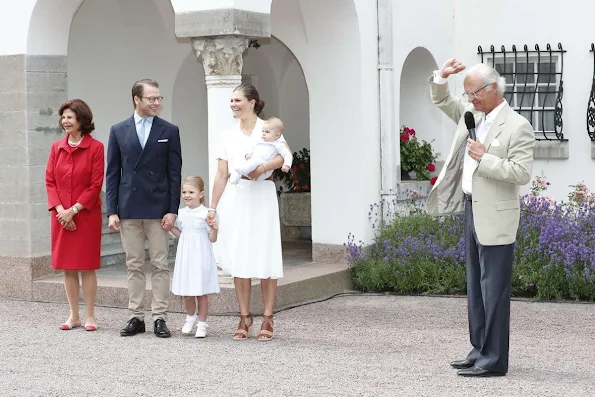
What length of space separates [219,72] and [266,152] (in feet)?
5.12

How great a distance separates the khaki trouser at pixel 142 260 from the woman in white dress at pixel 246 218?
19.6 inches

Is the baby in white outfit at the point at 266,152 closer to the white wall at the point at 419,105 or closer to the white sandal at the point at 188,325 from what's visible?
the white sandal at the point at 188,325

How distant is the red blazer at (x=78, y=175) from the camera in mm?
9719

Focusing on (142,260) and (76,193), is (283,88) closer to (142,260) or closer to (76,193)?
(76,193)

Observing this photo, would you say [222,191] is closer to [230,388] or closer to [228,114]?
[228,114]

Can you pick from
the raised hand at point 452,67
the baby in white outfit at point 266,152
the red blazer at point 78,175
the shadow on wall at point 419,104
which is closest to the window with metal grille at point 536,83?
the shadow on wall at point 419,104

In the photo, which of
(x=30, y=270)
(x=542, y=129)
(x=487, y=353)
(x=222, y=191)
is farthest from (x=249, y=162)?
(x=542, y=129)

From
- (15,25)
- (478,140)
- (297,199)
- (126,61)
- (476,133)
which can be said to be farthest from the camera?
(297,199)

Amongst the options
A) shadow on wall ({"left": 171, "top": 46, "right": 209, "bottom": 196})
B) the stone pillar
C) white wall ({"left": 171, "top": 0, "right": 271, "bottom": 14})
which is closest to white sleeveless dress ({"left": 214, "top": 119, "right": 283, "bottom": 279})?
white wall ({"left": 171, "top": 0, "right": 271, "bottom": 14})

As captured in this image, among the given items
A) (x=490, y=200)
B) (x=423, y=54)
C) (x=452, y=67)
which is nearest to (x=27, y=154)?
(x=423, y=54)

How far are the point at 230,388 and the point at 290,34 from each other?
6.03m

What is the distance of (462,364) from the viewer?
8008 mm

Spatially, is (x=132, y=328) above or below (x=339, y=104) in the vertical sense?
below

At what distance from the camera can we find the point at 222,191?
936 centimetres
